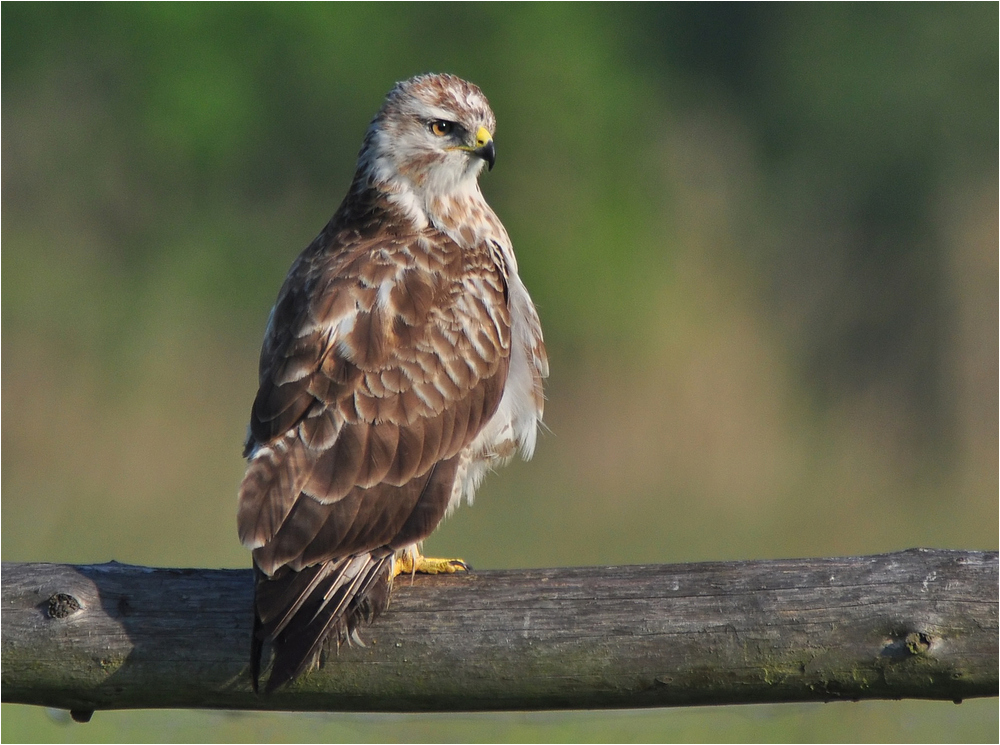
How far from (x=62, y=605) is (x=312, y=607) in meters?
0.57

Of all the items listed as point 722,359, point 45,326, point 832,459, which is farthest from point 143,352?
point 832,459

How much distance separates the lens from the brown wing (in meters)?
3.06

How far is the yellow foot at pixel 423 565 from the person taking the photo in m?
3.28

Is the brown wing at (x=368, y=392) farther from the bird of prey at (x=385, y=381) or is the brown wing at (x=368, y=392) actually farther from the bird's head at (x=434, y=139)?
the bird's head at (x=434, y=139)

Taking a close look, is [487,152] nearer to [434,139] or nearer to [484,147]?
[484,147]

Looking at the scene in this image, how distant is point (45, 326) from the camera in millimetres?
7172

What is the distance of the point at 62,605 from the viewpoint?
9.37ft

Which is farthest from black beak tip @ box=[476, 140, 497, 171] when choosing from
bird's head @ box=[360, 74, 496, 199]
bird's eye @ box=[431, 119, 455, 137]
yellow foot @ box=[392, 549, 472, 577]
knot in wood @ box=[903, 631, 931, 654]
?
knot in wood @ box=[903, 631, 931, 654]

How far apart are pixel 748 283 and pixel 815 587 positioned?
485cm

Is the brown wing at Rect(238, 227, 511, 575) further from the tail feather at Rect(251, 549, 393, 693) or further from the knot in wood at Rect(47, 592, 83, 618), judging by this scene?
the knot in wood at Rect(47, 592, 83, 618)

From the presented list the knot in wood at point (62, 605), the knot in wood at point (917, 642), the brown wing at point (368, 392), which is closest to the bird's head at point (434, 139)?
the brown wing at point (368, 392)

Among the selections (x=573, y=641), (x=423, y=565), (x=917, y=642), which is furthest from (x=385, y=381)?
(x=917, y=642)

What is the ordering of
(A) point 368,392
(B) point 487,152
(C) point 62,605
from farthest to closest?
(B) point 487,152 → (A) point 368,392 → (C) point 62,605

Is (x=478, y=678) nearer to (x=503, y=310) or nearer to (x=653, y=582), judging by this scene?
(x=653, y=582)
